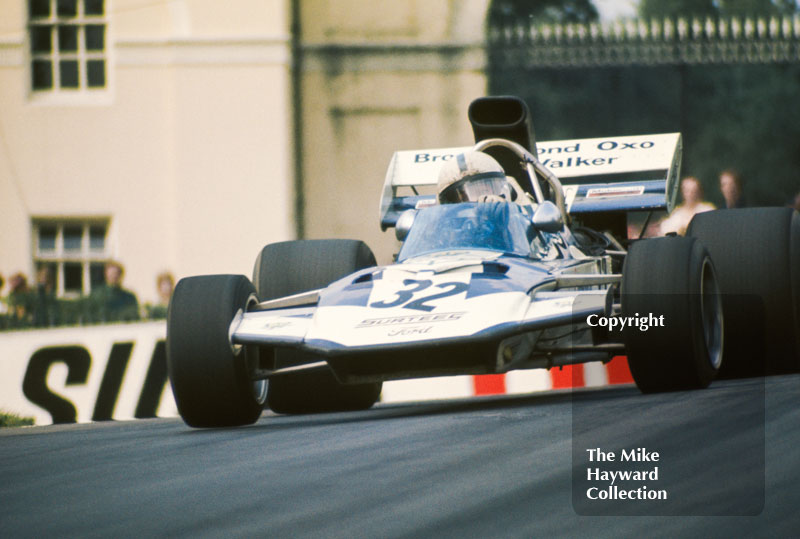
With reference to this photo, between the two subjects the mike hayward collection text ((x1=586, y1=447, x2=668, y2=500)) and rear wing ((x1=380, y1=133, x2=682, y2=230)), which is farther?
rear wing ((x1=380, y1=133, x2=682, y2=230))

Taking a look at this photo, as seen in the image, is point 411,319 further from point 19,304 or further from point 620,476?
point 19,304

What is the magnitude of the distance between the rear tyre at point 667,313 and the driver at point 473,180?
53.5 inches

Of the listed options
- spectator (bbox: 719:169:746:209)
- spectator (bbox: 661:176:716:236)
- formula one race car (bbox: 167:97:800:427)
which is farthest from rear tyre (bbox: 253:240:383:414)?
spectator (bbox: 661:176:716:236)

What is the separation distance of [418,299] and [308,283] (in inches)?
58.1

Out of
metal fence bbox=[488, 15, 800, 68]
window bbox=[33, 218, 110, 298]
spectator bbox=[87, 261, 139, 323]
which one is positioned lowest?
window bbox=[33, 218, 110, 298]

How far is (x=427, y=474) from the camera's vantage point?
4887 millimetres

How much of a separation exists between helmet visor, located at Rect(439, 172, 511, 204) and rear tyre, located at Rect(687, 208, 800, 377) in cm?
114

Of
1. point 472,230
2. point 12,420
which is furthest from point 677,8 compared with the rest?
point 472,230

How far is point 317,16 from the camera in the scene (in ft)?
56.4

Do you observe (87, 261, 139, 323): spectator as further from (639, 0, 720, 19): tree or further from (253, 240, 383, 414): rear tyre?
(639, 0, 720, 19): tree

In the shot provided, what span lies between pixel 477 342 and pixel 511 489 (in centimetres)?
177

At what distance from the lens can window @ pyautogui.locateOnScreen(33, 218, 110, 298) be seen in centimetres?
1695

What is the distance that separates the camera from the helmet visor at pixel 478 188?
7.89 meters

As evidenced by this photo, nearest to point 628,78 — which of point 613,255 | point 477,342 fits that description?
point 613,255
